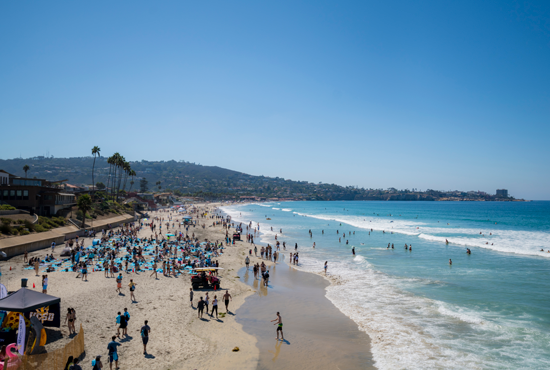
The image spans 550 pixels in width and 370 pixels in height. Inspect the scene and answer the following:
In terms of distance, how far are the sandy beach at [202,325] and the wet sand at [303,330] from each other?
0.04 m

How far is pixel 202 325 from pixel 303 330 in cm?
440

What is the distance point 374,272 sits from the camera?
24.5m

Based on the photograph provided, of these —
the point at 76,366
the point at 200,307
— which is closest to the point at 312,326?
the point at 200,307

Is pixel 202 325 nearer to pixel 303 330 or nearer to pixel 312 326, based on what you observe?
pixel 303 330

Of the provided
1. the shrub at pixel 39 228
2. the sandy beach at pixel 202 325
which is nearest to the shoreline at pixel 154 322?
the sandy beach at pixel 202 325

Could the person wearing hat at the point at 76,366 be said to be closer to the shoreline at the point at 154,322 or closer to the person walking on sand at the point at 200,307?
the shoreline at the point at 154,322

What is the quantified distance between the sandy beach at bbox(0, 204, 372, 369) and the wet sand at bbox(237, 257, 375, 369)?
4cm

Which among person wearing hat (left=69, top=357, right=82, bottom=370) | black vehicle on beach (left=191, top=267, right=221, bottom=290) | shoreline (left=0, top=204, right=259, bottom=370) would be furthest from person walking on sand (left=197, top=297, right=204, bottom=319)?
person wearing hat (left=69, top=357, right=82, bottom=370)

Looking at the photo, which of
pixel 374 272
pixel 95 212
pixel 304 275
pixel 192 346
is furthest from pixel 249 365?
pixel 95 212

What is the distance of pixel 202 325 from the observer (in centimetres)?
1341

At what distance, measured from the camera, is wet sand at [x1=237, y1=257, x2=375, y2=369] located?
35.5 ft

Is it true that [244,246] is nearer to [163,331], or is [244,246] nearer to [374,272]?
[374,272]

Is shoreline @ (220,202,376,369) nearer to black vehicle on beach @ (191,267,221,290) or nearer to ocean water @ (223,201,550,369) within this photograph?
ocean water @ (223,201,550,369)

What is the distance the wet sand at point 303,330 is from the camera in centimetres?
1083
